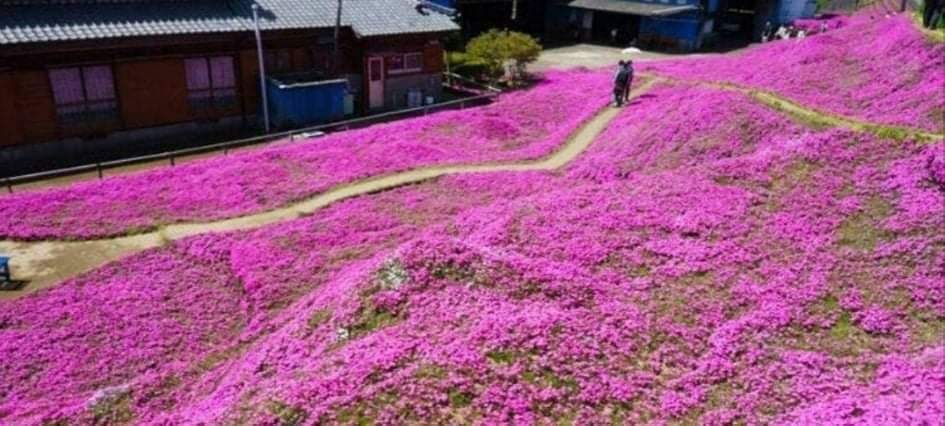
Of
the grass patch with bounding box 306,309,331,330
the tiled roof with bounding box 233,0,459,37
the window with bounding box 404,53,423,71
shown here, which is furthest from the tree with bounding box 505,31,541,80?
the grass patch with bounding box 306,309,331,330

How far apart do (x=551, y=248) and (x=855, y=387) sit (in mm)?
Answer: 9860

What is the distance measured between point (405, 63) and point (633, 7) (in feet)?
127

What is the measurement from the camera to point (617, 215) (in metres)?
27.2

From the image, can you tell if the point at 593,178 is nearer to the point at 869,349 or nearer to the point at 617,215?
the point at 617,215

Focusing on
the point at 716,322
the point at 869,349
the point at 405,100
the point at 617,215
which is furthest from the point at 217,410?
the point at 405,100

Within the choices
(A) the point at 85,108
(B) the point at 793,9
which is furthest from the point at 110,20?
(B) the point at 793,9

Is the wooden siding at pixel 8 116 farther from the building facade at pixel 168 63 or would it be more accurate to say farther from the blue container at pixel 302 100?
the blue container at pixel 302 100

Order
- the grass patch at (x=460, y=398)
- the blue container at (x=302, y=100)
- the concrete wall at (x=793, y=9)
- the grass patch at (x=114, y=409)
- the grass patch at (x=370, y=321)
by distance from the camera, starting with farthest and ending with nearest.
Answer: the concrete wall at (x=793, y=9) → the blue container at (x=302, y=100) → the grass patch at (x=370, y=321) → the grass patch at (x=114, y=409) → the grass patch at (x=460, y=398)

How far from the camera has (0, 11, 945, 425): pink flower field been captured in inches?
677

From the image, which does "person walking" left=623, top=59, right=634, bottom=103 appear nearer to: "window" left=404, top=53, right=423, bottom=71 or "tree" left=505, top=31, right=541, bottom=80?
"tree" left=505, top=31, right=541, bottom=80

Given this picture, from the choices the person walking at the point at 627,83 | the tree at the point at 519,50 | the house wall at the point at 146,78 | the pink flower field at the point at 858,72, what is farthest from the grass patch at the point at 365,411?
the tree at the point at 519,50

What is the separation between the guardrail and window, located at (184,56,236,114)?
9.88 ft

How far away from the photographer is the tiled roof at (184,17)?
36.1m

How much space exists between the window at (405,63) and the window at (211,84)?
10.6 metres
